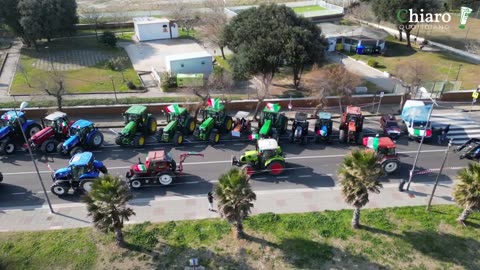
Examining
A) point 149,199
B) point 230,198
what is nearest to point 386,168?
point 230,198

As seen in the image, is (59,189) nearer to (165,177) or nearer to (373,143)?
(165,177)

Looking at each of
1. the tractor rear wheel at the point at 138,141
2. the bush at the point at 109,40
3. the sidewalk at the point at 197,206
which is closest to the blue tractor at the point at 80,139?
the tractor rear wheel at the point at 138,141

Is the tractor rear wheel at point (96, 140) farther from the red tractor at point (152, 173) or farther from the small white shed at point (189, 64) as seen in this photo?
the small white shed at point (189, 64)

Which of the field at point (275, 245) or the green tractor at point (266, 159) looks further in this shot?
the green tractor at point (266, 159)

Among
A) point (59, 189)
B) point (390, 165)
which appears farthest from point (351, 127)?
point (59, 189)

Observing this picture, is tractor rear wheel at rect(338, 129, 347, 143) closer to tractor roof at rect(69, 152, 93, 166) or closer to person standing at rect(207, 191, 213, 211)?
person standing at rect(207, 191, 213, 211)
